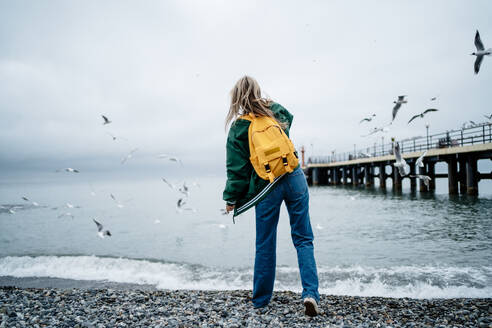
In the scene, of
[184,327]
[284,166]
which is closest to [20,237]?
[184,327]

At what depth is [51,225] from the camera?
15.2 meters

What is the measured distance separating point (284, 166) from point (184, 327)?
60.9 inches

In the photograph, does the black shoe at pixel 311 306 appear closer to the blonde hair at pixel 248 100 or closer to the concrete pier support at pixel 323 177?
the blonde hair at pixel 248 100

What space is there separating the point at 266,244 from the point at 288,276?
3096 mm

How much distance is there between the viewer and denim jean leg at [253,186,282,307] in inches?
108

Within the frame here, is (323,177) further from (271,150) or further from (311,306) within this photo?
(271,150)

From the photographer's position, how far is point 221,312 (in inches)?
116

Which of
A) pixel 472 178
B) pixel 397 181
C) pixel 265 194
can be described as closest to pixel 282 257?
pixel 265 194

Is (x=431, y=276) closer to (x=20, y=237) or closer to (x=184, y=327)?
(x=184, y=327)

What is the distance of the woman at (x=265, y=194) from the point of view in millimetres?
2727

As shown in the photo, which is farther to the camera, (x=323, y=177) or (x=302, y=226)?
(x=323, y=177)

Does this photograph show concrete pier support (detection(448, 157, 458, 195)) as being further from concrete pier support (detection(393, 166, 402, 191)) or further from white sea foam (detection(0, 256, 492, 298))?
white sea foam (detection(0, 256, 492, 298))

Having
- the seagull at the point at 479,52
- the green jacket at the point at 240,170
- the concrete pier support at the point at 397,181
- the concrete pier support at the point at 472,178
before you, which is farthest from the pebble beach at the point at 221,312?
the concrete pier support at the point at 397,181

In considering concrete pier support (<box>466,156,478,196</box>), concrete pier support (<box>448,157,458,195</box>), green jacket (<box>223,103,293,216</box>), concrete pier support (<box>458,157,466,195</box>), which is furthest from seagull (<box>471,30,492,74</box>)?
concrete pier support (<box>458,157,466,195</box>)
